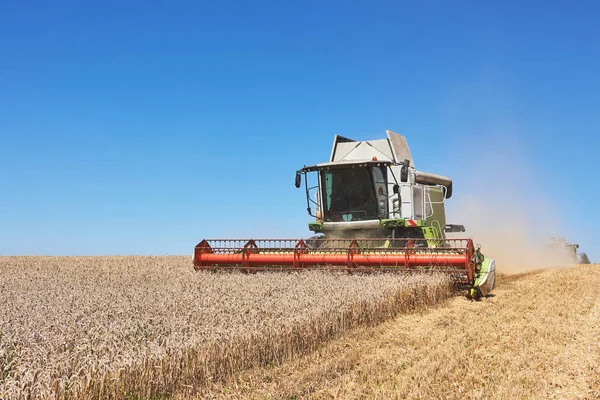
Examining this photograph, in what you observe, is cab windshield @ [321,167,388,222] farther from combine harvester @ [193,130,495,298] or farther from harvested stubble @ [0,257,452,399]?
harvested stubble @ [0,257,452,399]

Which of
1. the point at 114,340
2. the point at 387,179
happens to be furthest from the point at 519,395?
the point at 387,179

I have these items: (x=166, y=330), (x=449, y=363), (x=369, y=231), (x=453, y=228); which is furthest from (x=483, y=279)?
(x=166, y=330)

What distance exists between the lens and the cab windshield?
11.4 meters

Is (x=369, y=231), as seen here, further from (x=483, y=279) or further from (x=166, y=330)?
(x=166, y=330)

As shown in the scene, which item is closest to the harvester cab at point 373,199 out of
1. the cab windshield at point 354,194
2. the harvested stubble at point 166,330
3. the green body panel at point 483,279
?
the cab windshield at point 354,194

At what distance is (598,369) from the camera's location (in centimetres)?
485

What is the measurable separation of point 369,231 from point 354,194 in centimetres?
86

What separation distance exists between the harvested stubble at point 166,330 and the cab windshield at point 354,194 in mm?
3240

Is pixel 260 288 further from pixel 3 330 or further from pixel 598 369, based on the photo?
pixel 598 369

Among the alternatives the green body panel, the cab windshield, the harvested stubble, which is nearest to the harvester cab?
the cab windshield

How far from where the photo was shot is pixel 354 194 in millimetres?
11594

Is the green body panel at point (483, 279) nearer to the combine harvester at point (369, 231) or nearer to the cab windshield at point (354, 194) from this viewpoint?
the combine harvester at point (369, 231)

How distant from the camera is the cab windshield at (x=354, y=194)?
11352mm

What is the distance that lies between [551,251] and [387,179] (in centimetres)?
1305
